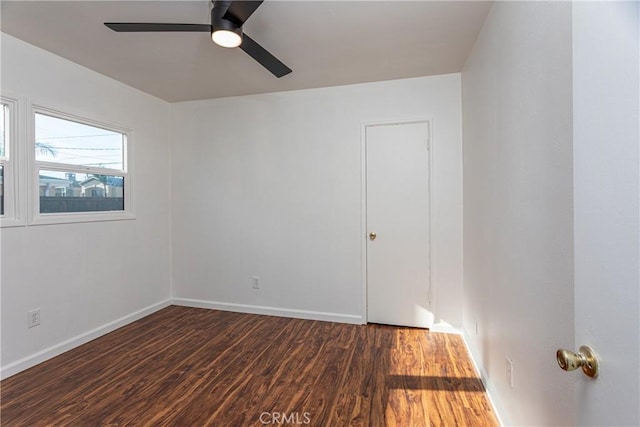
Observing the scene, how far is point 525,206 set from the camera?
146 cm

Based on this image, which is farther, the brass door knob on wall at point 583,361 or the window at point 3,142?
the window at point 3,142

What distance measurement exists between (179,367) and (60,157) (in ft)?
6.93

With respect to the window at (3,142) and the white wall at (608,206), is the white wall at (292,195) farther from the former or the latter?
the white wall at (608,206)

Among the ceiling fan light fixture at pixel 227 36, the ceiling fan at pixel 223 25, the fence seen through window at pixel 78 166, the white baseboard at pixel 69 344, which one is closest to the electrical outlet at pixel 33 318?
the white baseboard at pixel 69 344

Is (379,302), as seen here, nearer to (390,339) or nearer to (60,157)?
(390,339)

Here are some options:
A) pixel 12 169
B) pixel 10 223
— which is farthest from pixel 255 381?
pixel 12 169

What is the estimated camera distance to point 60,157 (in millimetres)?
2746

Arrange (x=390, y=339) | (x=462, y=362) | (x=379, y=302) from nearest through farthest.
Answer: (x=462, y=362)
(x=390, y=339)
(x=379, y=302)

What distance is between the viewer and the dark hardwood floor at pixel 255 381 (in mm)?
1895

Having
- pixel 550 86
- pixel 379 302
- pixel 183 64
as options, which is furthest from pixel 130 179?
pixel 550 86

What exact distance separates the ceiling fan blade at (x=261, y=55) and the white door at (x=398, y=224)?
133 cm

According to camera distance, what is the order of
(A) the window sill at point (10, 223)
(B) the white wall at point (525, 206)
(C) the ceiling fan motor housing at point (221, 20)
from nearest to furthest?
(B) the white wall at point (525, 206) < (C) the ceiling fan motor housing at point (221, 20) < (A) the window sill at point (10, 223)

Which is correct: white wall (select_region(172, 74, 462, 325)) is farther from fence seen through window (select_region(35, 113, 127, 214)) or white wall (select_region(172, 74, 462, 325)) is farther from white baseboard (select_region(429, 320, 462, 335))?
fence seen through window (select_region(35, 113, 127, 214))

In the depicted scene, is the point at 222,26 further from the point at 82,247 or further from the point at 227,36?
the point at 82,247
